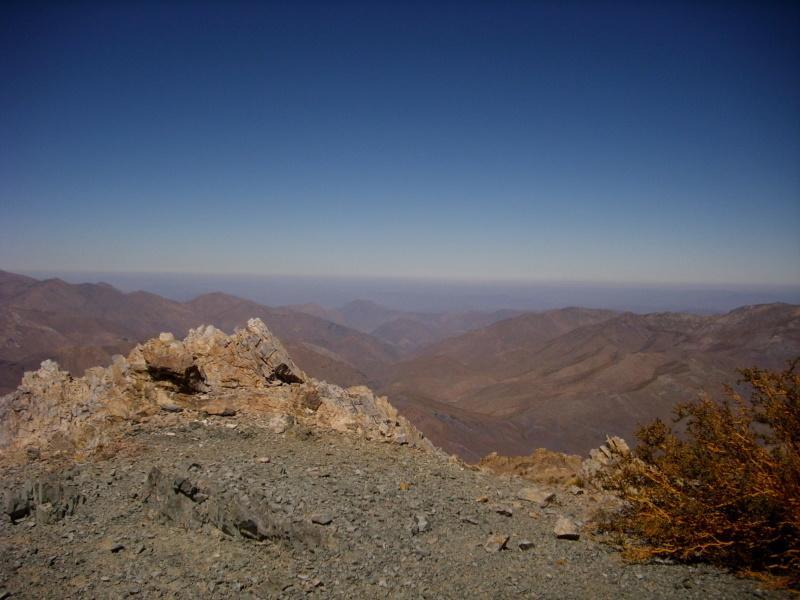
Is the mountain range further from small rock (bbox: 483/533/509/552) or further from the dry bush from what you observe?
small rock (bbox: 483/533/509/552)

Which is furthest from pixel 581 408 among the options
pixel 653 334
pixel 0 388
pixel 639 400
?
pixel 0 388

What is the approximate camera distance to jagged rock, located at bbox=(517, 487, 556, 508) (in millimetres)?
10219

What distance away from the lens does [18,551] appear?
702 cm

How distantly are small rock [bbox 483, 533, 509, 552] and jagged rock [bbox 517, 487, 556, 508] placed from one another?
2454 millimetres

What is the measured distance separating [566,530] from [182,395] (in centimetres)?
1009

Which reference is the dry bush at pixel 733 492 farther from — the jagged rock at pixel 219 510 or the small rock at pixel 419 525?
the jagged rock at pixel 219 510

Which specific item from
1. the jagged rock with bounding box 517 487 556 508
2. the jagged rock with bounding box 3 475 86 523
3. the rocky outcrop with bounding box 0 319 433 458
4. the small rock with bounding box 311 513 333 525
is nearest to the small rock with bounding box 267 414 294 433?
the rocky outcrop with bounding box 0 319 433 458

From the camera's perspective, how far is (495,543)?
7.83m

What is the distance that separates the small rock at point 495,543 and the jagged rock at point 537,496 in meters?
2.45

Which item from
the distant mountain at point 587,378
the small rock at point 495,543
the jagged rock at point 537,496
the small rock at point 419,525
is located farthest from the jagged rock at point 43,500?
the distant mountain at point 587,378

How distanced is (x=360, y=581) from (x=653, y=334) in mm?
147884

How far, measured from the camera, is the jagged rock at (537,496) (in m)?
10.2

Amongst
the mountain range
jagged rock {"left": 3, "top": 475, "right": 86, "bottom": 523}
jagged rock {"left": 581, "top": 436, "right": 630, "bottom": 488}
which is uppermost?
jagged rock {"left": 3, "top": 475, "right": 86, "bottom": 523}

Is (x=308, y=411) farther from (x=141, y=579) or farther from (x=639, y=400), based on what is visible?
(x=639, y=400)
